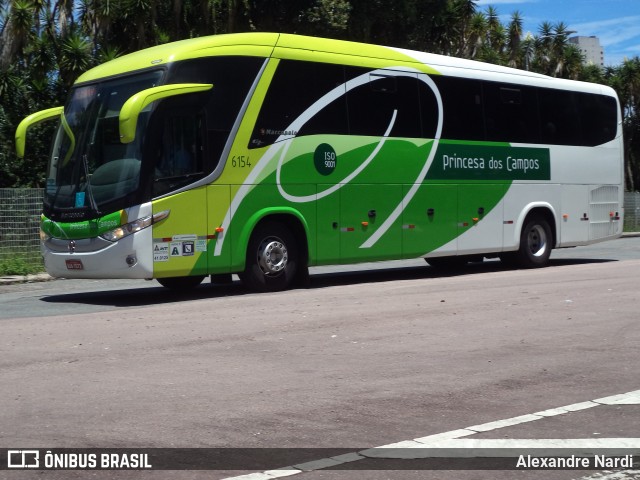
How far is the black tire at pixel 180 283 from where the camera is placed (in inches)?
627

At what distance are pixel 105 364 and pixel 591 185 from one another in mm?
14937

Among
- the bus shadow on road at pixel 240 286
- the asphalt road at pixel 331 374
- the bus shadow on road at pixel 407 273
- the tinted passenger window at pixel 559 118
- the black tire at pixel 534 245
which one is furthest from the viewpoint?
the tinted passenger window at pixel 559 118

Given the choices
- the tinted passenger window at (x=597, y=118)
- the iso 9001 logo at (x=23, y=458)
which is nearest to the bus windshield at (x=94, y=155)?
the iso 9001 logo at (x=23, y=458)

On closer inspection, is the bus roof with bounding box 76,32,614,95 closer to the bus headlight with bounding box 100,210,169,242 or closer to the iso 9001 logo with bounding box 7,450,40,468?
the bus headlight with bounding box 100,210,169,242

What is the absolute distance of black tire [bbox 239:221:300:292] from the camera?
14.9m

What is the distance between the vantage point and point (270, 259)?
15.1 metres

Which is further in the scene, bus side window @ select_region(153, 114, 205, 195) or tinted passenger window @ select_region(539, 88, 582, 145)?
tinted passenger window @ select_region(539, 88, 582, 145)

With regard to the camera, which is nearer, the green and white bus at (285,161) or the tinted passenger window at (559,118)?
the green and white bus at (285,161)

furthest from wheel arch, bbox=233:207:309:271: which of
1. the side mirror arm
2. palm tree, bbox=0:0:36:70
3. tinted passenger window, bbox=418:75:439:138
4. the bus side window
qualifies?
palm tree, bbox=0:0:36:70

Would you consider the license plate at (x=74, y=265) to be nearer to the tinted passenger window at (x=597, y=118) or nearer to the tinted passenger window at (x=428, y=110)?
the tinted passenger window at (x=428, y=110)

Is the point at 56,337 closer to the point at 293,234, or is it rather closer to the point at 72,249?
the point at 72,249

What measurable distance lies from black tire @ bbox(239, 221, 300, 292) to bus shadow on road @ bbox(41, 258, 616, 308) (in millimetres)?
281

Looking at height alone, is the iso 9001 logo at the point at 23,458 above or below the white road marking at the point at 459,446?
above

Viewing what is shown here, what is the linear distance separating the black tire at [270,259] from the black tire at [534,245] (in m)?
6.12
